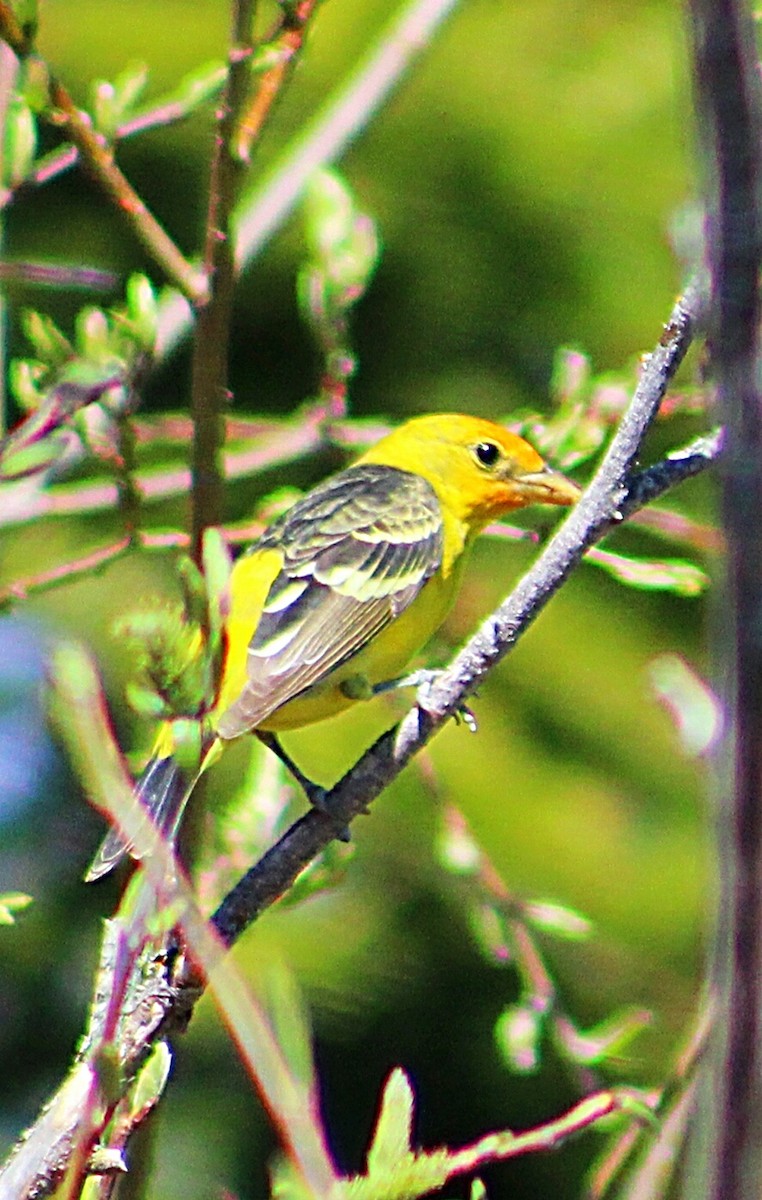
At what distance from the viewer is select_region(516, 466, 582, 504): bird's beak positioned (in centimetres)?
289

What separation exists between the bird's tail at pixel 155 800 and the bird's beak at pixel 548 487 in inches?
48.6

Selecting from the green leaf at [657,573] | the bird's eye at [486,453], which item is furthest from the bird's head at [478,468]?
the green leaf at [657,573]

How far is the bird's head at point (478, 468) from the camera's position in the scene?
303 cm

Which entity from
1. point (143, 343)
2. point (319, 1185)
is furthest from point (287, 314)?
point (319, 1185)

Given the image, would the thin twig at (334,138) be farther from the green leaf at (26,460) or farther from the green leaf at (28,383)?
the green leaf at (26,460)

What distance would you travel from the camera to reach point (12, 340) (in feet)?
13.5

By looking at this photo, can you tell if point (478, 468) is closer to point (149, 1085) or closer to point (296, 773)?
point (296, 773)

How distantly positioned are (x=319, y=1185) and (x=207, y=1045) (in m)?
2.87

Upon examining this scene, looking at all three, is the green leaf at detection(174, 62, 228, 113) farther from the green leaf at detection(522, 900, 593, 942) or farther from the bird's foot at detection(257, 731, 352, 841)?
the green leaf at detection(522, 900, 593, 942)

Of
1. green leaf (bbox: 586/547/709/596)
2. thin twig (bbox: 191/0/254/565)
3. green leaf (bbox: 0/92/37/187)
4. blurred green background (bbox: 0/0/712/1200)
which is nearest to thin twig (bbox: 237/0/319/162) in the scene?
thin twig (bbox: 191/0/254/565)

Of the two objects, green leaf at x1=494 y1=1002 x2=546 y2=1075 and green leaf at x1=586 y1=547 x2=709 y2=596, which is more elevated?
green leaf at x1=586 y1=547 x2=709 y2=596

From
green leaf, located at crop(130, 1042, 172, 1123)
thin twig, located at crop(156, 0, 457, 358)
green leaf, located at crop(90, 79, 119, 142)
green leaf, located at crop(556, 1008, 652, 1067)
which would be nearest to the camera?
green leaf, located at crop(130, 1042, 172, 1123)

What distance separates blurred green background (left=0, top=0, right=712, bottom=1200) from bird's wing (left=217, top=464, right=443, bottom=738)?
599mm

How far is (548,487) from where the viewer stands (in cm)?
294
